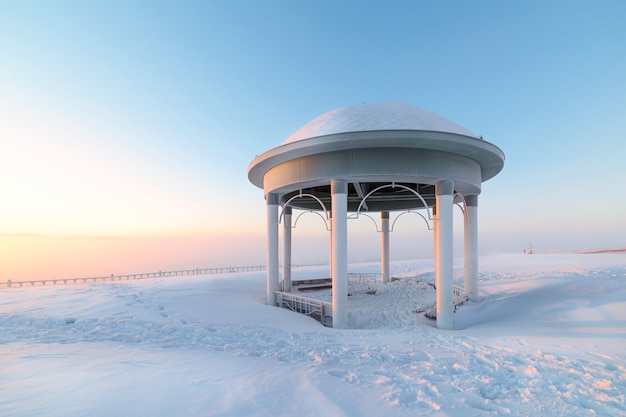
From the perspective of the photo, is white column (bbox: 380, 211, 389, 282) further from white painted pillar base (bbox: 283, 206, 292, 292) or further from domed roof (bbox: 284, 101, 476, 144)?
domed roof (bbox: 284, 101, 476, 144)

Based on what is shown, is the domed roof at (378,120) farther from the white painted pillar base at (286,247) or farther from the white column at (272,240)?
the white painted pillar base at (286,247)

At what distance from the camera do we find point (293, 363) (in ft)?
21.0

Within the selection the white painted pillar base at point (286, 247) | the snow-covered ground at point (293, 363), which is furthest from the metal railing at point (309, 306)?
the white painted pillar base at point (286, 247)

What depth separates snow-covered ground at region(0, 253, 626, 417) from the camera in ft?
14.7

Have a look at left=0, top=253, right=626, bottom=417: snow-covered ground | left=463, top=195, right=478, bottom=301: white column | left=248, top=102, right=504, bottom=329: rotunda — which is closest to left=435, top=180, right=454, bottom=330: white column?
left=248, top=102, right=504, bottom=329: rotunda

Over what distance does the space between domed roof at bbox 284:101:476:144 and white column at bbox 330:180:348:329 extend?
2170mm

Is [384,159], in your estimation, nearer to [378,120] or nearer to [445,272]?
[378,120]

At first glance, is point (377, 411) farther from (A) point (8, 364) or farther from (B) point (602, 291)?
(B) point (602, 291)

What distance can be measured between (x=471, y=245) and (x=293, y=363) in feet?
42.6

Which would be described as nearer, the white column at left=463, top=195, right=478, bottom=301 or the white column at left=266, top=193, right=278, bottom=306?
the white column at left=266, top=193, right=278, bottom=306

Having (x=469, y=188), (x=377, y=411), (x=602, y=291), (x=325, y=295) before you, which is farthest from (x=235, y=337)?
(x=602, y=291)

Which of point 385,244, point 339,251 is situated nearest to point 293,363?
point 339,251

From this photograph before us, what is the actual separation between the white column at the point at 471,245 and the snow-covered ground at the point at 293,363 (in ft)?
11.7

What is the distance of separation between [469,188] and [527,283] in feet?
21.2
